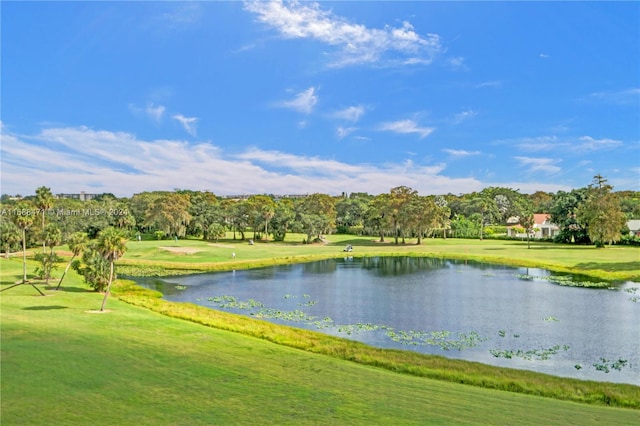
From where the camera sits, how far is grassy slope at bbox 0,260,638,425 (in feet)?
50.1

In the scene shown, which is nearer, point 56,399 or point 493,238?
point 56,399

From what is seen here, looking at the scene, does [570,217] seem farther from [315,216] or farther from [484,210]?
[315,216]

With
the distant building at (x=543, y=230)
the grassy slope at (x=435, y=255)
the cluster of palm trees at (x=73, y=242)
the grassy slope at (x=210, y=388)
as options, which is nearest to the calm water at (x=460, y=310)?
the grassy slope at (x=435, y=255)

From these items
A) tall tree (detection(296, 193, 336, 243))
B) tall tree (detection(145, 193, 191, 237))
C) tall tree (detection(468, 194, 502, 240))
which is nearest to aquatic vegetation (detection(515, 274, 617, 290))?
tall tree (detection(296, 193, 336, 243))

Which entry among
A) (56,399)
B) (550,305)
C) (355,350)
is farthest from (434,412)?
(550,305)

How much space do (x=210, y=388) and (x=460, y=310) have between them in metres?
28.8

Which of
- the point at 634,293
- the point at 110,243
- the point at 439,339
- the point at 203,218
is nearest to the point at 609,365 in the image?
the point at 439,339

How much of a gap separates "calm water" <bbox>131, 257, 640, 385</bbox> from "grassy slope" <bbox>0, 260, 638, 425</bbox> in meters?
8.18

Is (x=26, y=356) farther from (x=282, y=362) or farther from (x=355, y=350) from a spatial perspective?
(x=355, y=350)

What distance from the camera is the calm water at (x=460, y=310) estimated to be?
28.5m

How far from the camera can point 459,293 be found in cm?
4925

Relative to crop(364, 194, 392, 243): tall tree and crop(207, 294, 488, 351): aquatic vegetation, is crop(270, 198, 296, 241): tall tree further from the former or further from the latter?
crop(207, 294, 488, 351): aquatic vegetation

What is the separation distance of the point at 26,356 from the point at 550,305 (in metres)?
41.9

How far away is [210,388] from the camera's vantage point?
59.0ft
